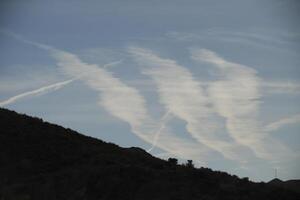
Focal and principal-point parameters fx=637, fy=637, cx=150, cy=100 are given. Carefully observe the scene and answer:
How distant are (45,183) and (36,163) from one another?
409cm

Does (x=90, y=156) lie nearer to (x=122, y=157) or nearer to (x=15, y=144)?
(x=122, y=157)

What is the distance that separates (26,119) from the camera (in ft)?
144

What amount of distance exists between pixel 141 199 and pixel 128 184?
182 centimetres

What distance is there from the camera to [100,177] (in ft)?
101

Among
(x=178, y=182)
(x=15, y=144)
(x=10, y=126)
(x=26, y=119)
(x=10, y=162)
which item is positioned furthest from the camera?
(x=26, y=119)

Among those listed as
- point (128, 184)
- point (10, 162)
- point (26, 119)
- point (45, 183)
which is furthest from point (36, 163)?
point (26, 119)

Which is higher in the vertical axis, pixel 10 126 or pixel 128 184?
pixel 10 126

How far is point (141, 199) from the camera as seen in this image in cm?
2853

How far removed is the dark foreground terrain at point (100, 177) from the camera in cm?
2919

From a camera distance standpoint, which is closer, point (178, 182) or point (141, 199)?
point (141, 199)

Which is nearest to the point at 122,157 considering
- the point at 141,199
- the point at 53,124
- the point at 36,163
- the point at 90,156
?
the point at 90,156

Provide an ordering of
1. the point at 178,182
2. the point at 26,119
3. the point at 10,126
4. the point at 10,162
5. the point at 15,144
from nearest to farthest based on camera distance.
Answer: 1. the point at 178,182
2. the point at 10,162
3. the point at 15,144
4. the point at 10,126
5. the point at 26,119

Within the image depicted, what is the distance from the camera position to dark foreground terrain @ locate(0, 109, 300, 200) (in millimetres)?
29188

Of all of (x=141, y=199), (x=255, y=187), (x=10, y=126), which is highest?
(x=10, y=126)
